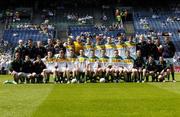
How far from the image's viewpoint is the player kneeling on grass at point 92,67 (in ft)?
81.8

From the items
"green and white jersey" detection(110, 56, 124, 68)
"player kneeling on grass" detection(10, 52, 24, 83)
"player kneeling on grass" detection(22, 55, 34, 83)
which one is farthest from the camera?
"green and white jersey" detection(110, 56, 124, 68)

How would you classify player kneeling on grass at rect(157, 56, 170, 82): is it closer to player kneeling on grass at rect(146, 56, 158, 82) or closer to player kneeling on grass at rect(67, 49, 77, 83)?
player kneeling on grass at rect(146, 56, 158, 82)

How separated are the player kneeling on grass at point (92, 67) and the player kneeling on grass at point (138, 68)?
5.80 ft

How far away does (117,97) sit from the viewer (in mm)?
15508

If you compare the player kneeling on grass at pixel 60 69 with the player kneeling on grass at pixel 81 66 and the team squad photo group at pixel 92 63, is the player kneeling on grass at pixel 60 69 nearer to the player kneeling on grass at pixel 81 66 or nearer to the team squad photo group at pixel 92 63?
the team squad photo group at pixel 92 63

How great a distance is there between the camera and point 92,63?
25.2 m

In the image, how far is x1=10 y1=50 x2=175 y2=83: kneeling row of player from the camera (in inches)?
976

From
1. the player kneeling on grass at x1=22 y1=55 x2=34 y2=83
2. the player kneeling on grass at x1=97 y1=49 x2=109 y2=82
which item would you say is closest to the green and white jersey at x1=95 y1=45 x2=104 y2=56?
the player kneeling on grass at x1=97 y1=49 x2=109 y2=82

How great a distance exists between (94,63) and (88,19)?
32.3m

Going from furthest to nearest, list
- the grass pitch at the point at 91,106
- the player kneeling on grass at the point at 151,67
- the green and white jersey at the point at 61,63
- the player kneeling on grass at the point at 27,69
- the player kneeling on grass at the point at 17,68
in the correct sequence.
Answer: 1. the green and white jersey at the point at 61,63
2. the player kneeling on grass at the point at 151,67
3. the player kneeling on grass at the point at 27,69
4. the player kneeling on grass at the point at 17,68
5. the grass pitch at the point at 91,106

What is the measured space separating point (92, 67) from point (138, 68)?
2133mm

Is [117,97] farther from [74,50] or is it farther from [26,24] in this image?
[26,24]

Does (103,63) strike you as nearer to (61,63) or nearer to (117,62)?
(117,62)

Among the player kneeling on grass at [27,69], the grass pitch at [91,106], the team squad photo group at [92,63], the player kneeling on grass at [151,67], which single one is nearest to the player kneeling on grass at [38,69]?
the team squad photo group at [92,63]
